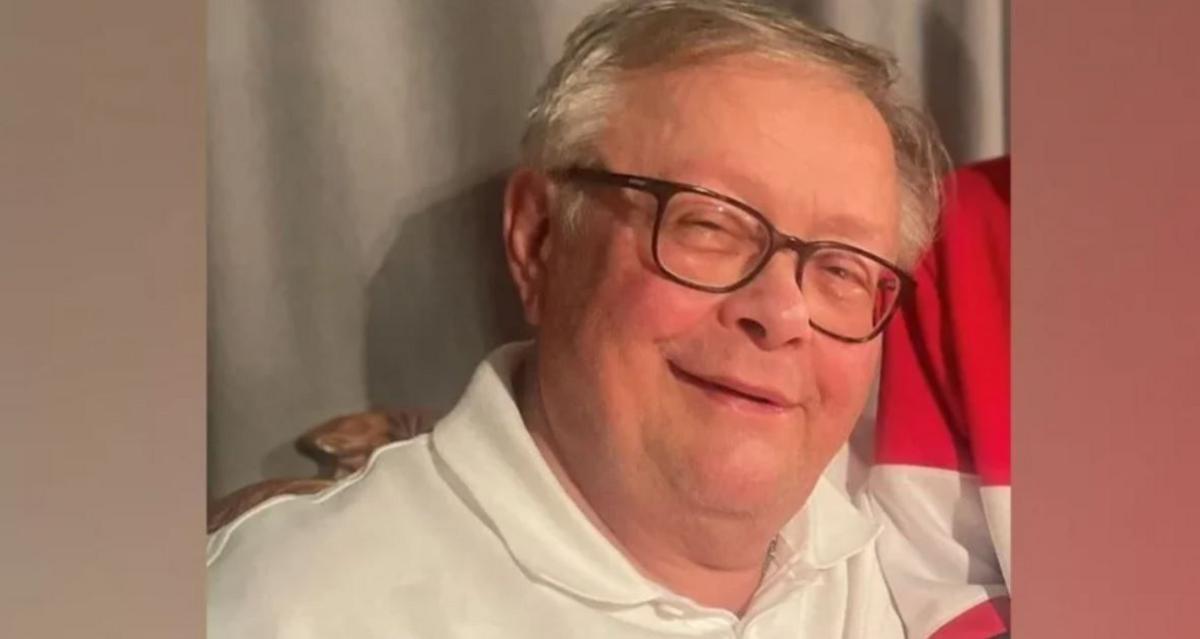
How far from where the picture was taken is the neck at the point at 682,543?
3.96 ft

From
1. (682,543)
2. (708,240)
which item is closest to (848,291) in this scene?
(708,240)

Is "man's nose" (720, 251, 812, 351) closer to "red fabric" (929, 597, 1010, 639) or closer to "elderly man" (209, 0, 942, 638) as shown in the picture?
"elderly man" (209, 0, 942, 638)

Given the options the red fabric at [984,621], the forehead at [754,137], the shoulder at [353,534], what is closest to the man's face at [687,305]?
the forehead at [754,137]

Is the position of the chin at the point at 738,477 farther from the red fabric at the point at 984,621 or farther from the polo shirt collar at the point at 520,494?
the red fabric at the point at 984,621

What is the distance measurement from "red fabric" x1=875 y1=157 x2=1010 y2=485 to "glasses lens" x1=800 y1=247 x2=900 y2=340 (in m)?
0.02

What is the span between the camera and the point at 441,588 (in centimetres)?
119

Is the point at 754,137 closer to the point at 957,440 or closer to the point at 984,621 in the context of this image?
the point at 957,440

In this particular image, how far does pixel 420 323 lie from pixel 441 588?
0.20 meters

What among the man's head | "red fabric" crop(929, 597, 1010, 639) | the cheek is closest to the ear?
the man's head

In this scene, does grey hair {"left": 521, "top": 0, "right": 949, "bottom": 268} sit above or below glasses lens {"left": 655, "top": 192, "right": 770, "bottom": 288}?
above

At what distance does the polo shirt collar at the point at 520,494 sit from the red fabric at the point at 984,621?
270 millimetres

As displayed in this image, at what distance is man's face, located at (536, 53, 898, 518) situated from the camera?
119 cm

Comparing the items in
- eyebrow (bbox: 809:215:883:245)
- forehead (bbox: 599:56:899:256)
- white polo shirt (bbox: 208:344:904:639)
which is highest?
forehead (bbox: 599:56:899:256)
